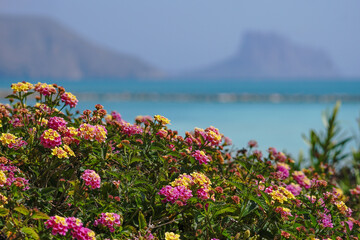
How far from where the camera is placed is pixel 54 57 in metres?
162

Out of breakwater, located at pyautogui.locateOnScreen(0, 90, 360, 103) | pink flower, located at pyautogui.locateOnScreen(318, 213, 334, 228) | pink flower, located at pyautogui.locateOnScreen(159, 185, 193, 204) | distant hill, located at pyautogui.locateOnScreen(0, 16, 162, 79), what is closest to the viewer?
pink flower, located at pyautogui.locateOnScreen(159, 185, 193, 204)

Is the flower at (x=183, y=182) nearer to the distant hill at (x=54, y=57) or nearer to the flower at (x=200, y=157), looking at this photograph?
the flower at (x=200, y=157)

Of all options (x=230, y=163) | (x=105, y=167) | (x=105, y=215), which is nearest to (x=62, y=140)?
(x=105, y=167)

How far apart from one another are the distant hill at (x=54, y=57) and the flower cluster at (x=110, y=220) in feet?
471

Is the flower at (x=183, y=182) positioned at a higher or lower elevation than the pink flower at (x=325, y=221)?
higher

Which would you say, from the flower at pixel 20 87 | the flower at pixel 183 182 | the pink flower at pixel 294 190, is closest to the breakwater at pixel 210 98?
the pink flower at pixel 294 190

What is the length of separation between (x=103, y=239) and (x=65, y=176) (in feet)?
1.41

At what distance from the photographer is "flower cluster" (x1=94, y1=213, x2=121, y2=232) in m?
1.61

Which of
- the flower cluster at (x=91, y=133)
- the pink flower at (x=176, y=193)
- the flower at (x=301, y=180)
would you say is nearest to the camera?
the pink flower at (x=176, y=193)

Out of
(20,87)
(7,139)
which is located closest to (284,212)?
(7,139)

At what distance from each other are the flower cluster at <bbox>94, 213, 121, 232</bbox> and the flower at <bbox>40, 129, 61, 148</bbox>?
1.34ft

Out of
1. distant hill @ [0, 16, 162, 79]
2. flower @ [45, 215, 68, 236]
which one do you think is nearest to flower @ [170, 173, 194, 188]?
flower @ [45, 215, 68, 236]

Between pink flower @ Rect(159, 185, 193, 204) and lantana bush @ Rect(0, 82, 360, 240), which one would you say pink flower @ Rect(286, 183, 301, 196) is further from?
pink flower @ Rect(159, 185, 193, 204)

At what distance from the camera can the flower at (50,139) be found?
1796 mm
